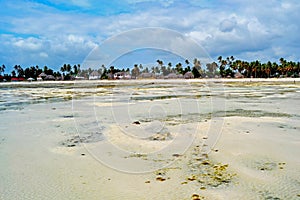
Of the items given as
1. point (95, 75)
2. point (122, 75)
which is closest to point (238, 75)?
point (122, 75)

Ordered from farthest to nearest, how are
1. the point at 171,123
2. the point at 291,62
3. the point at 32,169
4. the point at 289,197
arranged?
the point at 291,62
the point at 171,123
the point at 32,169
the point at 289,197

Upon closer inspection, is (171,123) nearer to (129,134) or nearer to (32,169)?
(129,134)

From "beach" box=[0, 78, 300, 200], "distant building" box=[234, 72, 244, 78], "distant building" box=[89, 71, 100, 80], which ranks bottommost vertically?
"beach" box=[0, 78, 300, 200]

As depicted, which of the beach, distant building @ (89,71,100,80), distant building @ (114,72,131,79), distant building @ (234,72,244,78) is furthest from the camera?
distant building @ (114,72,131,79)

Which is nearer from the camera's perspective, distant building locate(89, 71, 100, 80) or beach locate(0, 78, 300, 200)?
beach locate(0, 78, 300, 200)

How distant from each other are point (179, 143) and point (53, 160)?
297 centimetres

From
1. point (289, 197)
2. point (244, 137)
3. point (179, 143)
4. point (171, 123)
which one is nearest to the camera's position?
point (289, 197)

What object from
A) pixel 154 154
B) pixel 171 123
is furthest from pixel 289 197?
pixel 171 123

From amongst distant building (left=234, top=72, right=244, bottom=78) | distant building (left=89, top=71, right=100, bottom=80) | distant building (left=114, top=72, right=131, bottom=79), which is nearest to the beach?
distant building (left=89, top=71, right=100, bottom=80)

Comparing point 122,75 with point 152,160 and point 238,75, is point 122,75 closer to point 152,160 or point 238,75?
point 238,75

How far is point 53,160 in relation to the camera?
5.88 meters

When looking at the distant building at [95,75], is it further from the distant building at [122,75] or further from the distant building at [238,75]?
the distant building at [238,75]

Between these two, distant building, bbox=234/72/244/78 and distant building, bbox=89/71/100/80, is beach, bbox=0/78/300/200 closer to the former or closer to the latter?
distant building, bbox=89/71/100/80

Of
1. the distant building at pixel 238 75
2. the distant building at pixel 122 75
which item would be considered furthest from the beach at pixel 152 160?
the distant building at pixel 238 75
